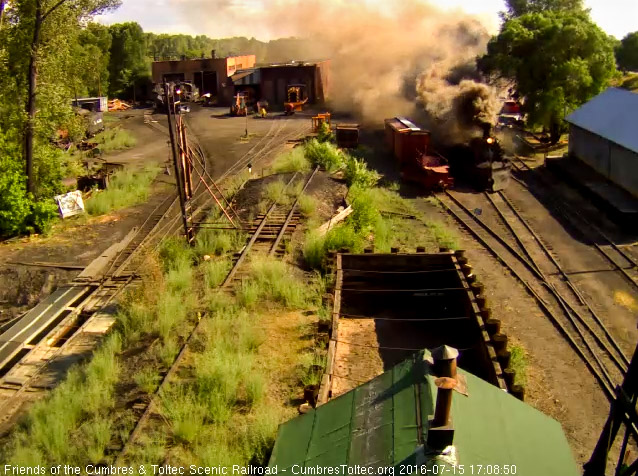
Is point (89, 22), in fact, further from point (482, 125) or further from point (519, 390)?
point (519, 390)

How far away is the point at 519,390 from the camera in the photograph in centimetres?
829

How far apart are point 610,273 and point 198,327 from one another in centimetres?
1133

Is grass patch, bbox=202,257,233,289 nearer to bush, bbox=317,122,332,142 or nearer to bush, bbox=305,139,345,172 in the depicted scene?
bush, bbox=305,139,345,172

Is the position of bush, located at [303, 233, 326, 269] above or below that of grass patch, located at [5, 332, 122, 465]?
above

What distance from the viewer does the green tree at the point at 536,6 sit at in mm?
57969

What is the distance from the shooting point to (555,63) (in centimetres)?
2903

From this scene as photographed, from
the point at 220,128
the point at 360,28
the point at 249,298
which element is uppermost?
the point at 360,28

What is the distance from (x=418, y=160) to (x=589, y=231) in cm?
799

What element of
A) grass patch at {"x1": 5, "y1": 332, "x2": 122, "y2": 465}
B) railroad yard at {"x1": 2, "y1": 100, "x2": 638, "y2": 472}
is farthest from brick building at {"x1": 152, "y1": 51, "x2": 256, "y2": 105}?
grass patch at {"x1": 5, "y1": 332, "x2": 122, "y2": 465}

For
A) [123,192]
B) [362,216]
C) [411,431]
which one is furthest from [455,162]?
[411,431]

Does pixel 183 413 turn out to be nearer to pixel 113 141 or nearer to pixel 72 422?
pixel 72 422

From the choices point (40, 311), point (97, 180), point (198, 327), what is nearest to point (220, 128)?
point (97, 180)
